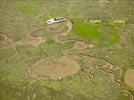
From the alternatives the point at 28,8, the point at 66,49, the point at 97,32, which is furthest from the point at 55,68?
the point at 28,8

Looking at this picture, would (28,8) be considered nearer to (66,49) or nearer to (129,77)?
(66,49)

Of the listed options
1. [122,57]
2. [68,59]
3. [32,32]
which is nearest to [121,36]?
[122,57]

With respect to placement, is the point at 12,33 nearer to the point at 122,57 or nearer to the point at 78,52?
the point at 78,52

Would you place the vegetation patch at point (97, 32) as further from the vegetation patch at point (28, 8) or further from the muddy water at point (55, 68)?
the vegetation patch at point (28, 8)

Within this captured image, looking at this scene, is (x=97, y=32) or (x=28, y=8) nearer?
(x=97, y=32)

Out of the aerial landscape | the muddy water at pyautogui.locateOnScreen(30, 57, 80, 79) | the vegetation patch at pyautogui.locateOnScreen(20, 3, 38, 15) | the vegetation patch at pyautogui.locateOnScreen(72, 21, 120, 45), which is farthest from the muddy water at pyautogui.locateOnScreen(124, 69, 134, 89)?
the vegetation patch at pyautogui.locateOnScreen(20, 3, 38, 15)

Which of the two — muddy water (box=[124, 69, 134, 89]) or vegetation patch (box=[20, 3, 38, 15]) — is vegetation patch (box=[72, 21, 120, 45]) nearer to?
muddy water (box=[124, 69, 134, 89])

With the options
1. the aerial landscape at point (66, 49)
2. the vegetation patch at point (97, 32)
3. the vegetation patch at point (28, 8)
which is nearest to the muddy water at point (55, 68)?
the aerial landscape at point (66, 49)
